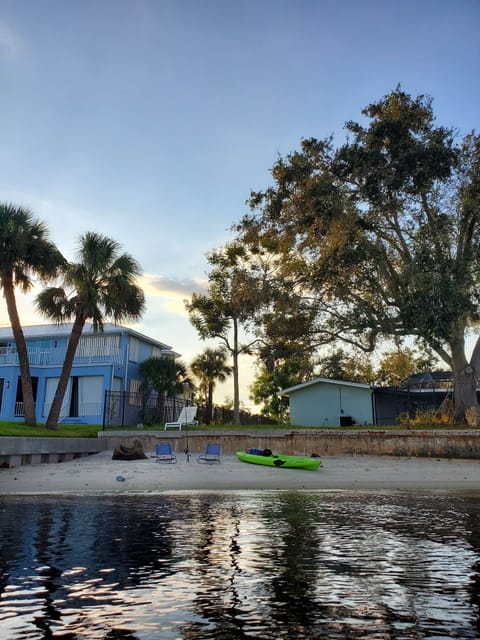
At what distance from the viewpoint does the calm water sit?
4.50 m

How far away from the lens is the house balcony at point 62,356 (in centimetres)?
3522

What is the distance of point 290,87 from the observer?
619 inches

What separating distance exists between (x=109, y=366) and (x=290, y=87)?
2324cm

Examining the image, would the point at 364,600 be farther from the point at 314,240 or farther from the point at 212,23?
the point at 314,240

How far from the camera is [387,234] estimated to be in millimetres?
25391

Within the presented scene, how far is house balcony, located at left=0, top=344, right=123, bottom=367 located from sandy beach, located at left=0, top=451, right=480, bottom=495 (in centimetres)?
1508

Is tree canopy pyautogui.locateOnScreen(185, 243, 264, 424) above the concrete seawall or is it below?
above

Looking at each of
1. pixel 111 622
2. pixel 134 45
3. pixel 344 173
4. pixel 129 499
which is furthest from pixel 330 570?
pixel 344 173

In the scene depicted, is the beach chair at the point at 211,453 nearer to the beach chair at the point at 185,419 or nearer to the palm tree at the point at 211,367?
the beach chair at the point at 185,419

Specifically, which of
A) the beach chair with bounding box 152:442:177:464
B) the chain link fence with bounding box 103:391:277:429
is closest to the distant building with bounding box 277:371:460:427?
the chain link fence with bounding box 103:391:277:429

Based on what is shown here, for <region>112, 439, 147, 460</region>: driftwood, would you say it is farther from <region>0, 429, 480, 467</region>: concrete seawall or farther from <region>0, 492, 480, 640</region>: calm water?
<region>0, 492, 480, 640</region>: calm water

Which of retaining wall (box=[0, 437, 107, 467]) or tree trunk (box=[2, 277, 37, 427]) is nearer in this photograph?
retaining wall (box=[0, 437, 107, 467])

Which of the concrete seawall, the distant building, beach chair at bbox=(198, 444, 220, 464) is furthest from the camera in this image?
the distant building

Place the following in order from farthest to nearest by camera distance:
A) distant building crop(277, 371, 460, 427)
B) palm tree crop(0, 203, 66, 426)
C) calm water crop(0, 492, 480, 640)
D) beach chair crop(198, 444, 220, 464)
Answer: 1. distant building crop(277, 371, 460, 427)
2. palm tree crop(0, 203, 66, 426)
3. beach chair crop(198, 444, 220, 464)
4. calm water crop(0, 492, 480, 640)
